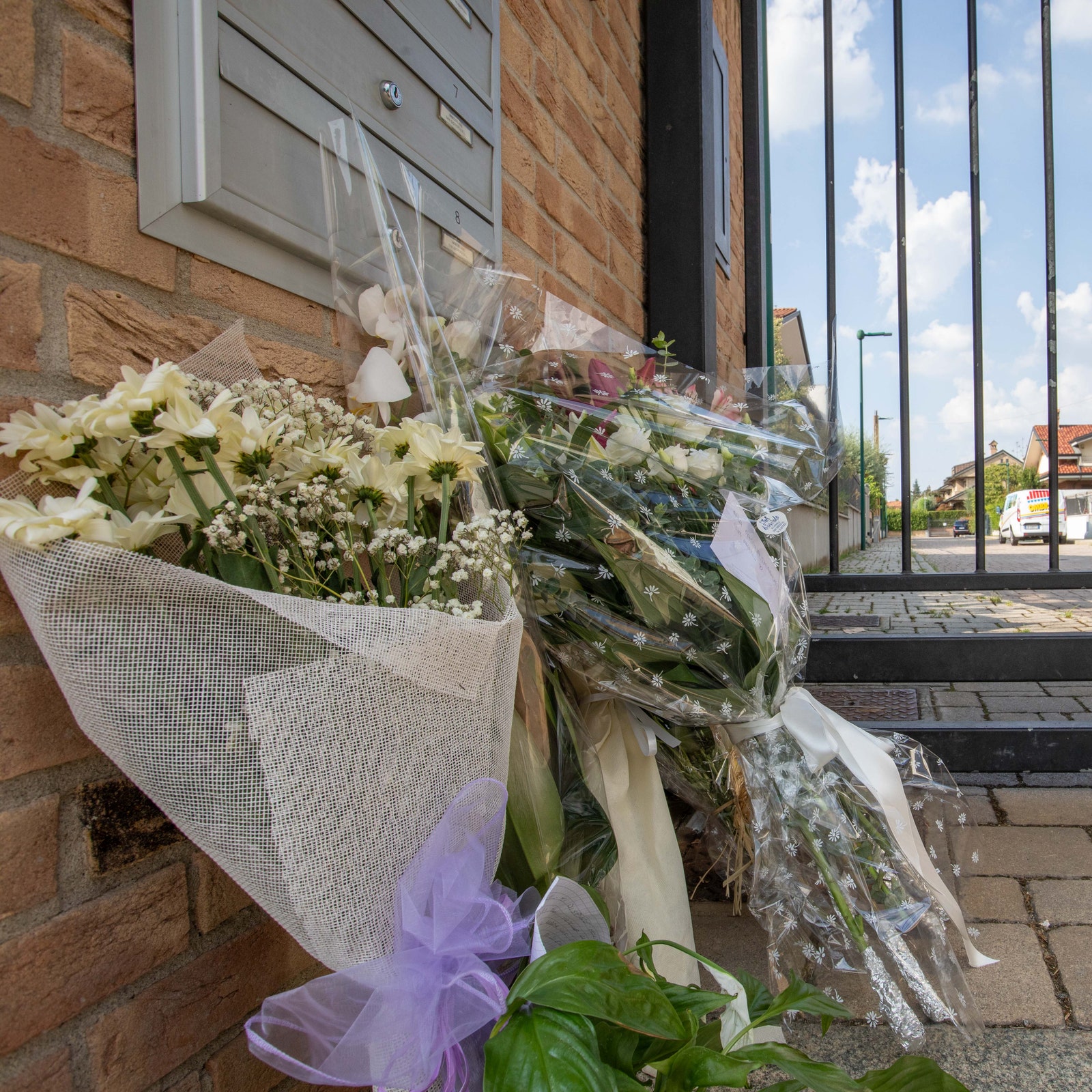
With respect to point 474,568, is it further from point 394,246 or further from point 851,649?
point 851,649

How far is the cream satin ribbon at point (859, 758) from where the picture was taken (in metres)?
1.25

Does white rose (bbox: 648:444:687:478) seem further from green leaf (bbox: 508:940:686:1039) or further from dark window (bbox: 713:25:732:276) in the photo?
dark window (bbox: 713:25:732:276)

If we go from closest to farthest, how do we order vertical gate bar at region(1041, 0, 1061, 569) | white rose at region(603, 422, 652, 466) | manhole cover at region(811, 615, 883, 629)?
1. white rose at region(603, 422, 652, 466)
2. vertical gate bar at region(1041, 0, 1061, 569)
3. manhole cover at region(811, 615, 883, 629)

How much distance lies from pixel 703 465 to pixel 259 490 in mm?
652

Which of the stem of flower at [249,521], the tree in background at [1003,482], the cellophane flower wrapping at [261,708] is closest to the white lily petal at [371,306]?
the stem of flower at [249,521]

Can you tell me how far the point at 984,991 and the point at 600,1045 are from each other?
3.30 ft

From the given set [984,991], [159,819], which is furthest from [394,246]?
[984,991]

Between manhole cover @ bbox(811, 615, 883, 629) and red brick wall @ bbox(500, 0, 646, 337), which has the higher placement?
red brick wall @ bbox(500, 0, 646, 337)

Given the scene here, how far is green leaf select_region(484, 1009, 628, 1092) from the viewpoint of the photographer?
2.06ft

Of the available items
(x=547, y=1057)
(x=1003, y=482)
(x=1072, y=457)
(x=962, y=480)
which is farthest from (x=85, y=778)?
(x=962, y=480)

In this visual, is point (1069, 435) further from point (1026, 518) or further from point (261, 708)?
point (261, 708)

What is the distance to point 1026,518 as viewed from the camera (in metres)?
27.1

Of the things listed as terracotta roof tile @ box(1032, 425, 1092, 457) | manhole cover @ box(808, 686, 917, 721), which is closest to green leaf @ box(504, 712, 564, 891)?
manhole cover @ box(808, 686, 917, 721)

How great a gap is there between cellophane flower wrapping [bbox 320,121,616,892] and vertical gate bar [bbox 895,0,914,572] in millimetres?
1826
